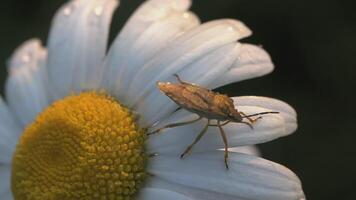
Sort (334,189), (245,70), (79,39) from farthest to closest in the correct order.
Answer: (334,189) → (79,39) → (245,70)

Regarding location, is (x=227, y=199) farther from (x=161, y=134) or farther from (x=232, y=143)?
(x=161, y=134)

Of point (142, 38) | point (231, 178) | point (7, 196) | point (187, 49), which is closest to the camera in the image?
point (231, 178)

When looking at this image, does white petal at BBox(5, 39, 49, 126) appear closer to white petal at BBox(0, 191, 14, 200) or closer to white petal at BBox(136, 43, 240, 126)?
white petal at BBox(0, 191, 14, 200)

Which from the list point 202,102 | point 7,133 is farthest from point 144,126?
point 7,133

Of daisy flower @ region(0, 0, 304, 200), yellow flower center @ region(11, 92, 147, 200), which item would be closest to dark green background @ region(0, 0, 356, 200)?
daisy flower @ region(0, 0, 304, 200)

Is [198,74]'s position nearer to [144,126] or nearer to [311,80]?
[144,126]

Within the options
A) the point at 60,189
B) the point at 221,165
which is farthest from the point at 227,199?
the point at 60,189
